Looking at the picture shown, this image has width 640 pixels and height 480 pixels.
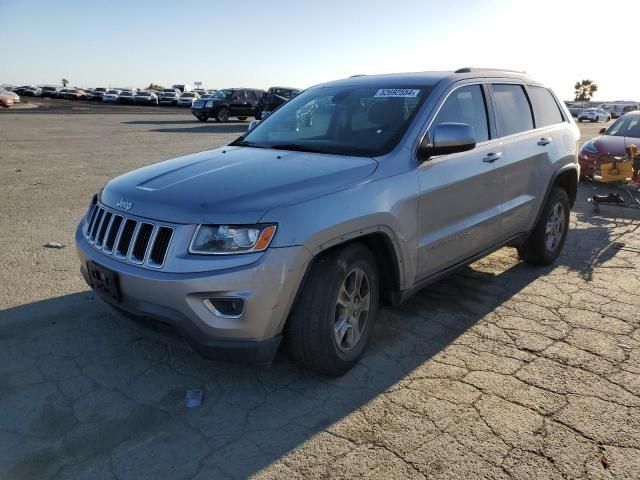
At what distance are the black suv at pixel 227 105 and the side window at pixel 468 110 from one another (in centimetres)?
2630

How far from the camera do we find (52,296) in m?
4.46

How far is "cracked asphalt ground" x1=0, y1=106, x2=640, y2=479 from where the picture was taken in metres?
2.61

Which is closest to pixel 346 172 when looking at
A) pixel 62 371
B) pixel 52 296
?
pixel 62 371

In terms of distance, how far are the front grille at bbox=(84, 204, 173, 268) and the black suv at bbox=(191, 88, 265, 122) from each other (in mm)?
26852

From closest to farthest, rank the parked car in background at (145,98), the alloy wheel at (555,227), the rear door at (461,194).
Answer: the rear door at (461,194)
the alloy wheel at (555,227)
the parked car in background at (145,98)

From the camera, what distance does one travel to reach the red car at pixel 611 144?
33.0 ft

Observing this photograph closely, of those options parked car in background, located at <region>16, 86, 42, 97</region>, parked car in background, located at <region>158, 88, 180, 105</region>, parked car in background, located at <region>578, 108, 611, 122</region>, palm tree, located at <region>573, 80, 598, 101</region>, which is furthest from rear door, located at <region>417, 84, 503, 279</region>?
palm tree, located at <region>573, 80, 598, 101</region>

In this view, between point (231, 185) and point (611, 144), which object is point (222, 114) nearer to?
point (611, 144)

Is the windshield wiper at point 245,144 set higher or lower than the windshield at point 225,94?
higher

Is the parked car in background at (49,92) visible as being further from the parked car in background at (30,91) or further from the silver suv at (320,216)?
the silver suv at (320,216)

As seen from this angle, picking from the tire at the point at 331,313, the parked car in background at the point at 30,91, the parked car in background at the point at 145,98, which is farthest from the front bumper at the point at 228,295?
the parked car in background at the point at 30,91

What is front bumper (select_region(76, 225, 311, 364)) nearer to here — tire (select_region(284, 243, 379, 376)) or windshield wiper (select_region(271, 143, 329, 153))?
tire (select_region(284, 243, 379, 376))

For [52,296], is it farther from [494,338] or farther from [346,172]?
[494,338]

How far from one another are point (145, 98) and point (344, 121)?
56646 mm
